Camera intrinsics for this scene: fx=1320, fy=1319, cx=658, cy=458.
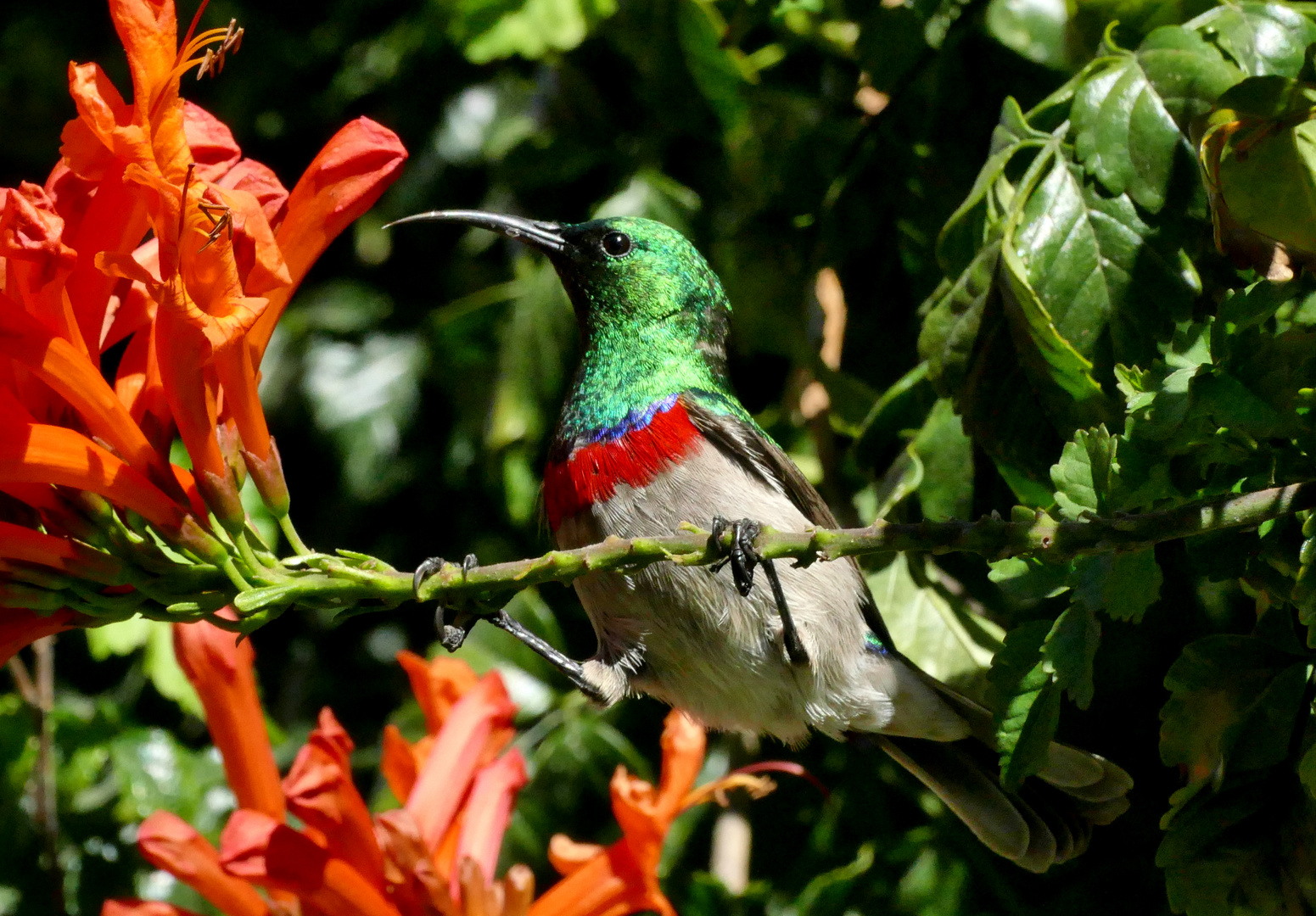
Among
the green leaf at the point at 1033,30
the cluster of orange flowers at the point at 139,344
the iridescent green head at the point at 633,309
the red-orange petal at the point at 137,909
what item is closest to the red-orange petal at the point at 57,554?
the cluster of orange flowers at the point at 139,344

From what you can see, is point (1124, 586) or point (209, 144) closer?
point (1124, 586)

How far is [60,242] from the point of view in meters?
1.29

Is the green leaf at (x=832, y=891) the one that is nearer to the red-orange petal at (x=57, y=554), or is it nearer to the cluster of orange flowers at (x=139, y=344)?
the cluster of orange flowers at (x=139, y=344)

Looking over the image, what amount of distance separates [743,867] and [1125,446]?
176 centimetres

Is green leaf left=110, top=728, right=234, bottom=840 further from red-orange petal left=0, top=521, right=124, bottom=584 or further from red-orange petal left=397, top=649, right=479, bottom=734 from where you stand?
red-orange petal left=0, top=521, right=124, bottom=584

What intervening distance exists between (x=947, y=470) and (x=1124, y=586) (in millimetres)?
737

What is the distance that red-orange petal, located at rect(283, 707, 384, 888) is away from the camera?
1.81 m

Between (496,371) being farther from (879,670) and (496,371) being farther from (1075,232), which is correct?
(1075,232)

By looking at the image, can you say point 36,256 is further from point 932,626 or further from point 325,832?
point 932,626

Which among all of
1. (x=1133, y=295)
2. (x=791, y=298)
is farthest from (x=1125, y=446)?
(x=791, y=298)

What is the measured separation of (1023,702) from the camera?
4.58ft

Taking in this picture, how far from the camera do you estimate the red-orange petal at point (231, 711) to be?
1.95 m

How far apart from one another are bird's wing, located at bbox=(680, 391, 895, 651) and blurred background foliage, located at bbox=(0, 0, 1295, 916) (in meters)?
0.15

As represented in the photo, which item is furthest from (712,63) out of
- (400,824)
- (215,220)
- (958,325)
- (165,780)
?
(165,780)
